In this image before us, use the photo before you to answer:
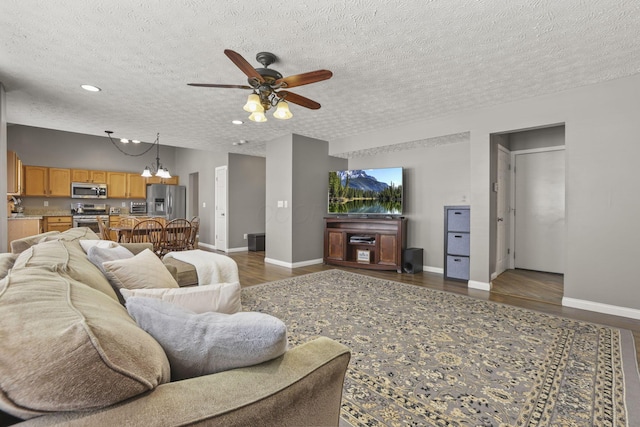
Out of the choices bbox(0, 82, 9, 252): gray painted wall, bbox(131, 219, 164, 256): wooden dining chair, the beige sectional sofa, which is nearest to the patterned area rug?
the beige sectional sofa

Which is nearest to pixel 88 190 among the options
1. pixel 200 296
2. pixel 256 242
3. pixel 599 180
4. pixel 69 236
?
pixel 256 242

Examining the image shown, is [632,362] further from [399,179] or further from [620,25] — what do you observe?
[399,179]

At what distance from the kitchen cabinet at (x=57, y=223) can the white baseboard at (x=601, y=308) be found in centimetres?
947

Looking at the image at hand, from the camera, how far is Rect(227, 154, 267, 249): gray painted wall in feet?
24.1

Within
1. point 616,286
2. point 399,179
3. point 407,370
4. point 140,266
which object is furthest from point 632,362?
point 399,179

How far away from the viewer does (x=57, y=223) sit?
7.09 m

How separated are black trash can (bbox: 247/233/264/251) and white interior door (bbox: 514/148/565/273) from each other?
17.3ft

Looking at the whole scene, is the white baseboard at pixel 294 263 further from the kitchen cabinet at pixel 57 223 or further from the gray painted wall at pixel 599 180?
the kitchen cabinet at pixel 57 223

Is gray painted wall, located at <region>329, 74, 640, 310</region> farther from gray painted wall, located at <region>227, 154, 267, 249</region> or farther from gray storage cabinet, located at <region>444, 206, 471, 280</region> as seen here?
→ gray painted wall, located at <region>227, 154, 267, 249</region>

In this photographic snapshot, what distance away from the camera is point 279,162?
18.7ft

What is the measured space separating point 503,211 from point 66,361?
546 cm

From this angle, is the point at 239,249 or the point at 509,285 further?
the point at 239,249

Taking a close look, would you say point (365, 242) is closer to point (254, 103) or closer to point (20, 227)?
point (254, 103)

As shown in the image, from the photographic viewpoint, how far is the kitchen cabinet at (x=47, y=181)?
6.94m
